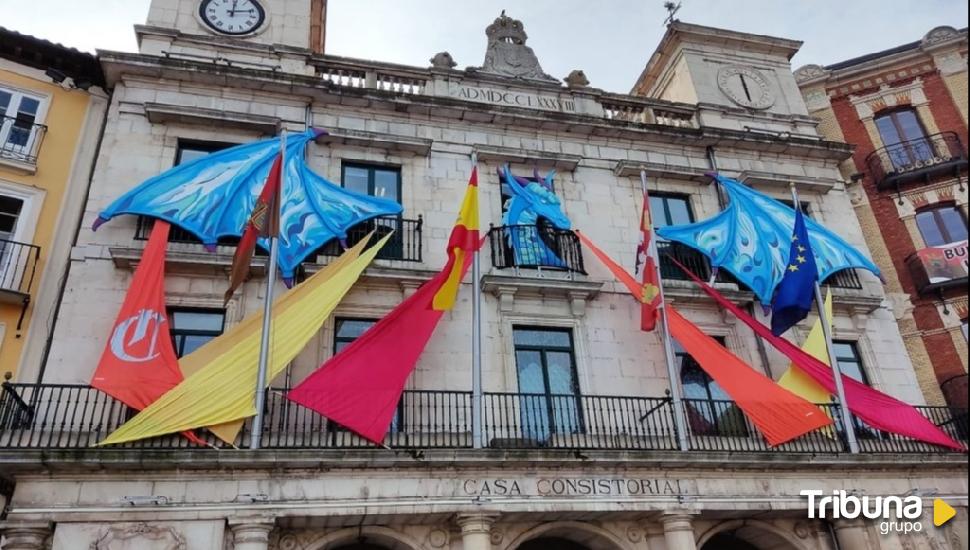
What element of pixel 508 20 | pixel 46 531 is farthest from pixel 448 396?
pixel 508 20

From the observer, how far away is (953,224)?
18406mm

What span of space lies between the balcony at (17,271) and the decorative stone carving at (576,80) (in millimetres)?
12468

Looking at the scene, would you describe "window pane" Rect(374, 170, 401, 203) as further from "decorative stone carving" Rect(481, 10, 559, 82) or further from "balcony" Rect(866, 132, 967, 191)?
"balcony" Rect(866, 132, 967, 191)

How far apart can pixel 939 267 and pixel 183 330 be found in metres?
17.6

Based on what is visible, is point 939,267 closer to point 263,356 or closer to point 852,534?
point 852,534

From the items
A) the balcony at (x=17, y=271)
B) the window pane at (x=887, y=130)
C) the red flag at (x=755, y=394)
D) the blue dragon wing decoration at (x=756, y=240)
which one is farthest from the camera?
the window pane at (x=887, y=130)

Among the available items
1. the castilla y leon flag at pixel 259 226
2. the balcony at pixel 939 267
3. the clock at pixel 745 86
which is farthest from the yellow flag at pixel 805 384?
the castilla y leon flag at pixel 259 226

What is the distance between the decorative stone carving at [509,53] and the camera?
17.8m

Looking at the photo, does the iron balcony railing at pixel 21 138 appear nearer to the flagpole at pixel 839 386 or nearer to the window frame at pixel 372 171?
the window frame at pixel 372 171

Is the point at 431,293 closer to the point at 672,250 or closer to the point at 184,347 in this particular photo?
the point at 184,347

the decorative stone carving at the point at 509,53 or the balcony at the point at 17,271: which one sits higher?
the decorative stone carving at the point at 509,53

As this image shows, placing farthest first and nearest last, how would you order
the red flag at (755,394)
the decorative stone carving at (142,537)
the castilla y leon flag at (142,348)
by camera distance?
1. the red flag at (755,394)
2. the castilla y leon flag at (142,348)
3. the decorative stone carving at (142,537)

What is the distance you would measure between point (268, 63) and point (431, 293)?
746 cm

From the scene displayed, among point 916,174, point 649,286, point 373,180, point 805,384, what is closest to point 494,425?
point 649,286
